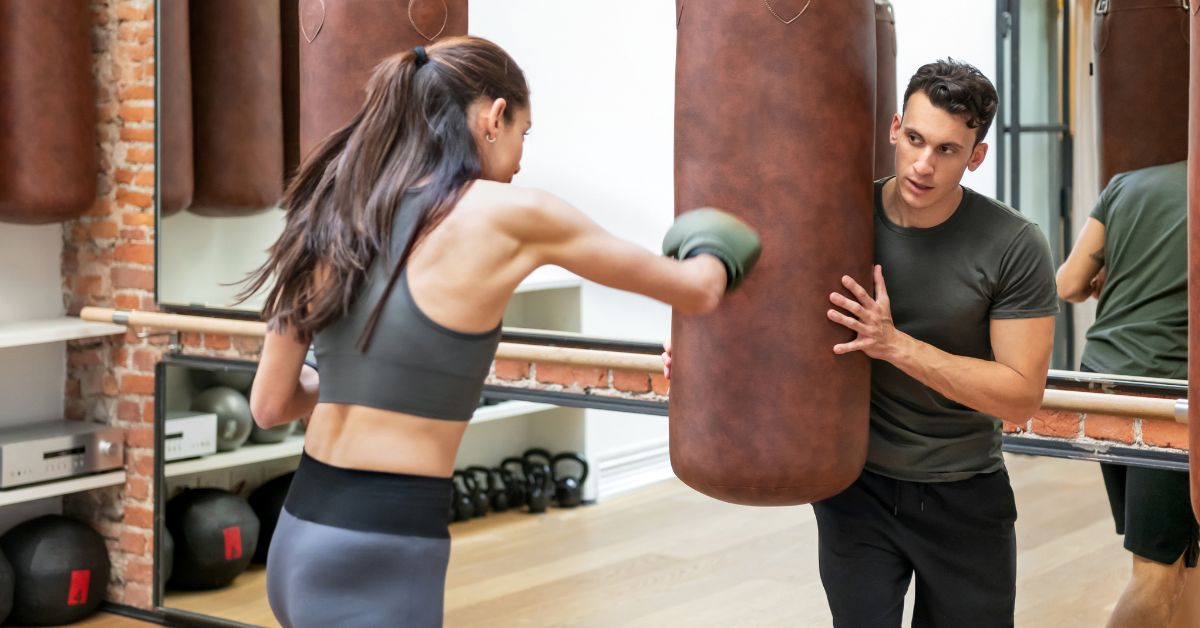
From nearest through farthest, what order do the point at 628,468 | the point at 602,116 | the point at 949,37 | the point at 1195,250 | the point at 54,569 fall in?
the point at 1195,250, the point at 949,37, the point at 602,116, the point at 54,569, the point at 628,468

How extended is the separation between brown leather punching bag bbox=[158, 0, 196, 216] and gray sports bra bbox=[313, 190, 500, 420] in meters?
2.67

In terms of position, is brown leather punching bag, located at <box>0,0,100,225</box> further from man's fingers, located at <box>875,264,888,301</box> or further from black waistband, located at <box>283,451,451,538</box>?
man's fingers, located at <box>875,264,888,301</box>

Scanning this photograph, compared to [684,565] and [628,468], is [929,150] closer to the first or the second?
[684,565]

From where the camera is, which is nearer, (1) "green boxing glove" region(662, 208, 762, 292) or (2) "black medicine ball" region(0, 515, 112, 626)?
(1) "green boxing glove" region(662, 208, 762, 292)

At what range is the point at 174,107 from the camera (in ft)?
14.2

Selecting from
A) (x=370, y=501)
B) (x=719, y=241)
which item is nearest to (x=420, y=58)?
(x=719, y=241)

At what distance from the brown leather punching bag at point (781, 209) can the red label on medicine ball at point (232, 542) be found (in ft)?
8.80

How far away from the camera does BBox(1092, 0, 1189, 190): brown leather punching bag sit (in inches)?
108

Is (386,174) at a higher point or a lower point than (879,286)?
higher

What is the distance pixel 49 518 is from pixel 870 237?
326 cm

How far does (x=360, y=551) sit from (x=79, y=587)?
9.25 ft

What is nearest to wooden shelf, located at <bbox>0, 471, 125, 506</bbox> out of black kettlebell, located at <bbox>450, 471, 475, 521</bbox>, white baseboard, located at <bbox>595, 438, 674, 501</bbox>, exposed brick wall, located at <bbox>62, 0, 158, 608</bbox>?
exposed brick wall, located at <bbox>62, 0, 158, 608</bbox>

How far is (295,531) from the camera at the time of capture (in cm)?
194

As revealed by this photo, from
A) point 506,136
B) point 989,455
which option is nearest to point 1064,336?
point 989,455
